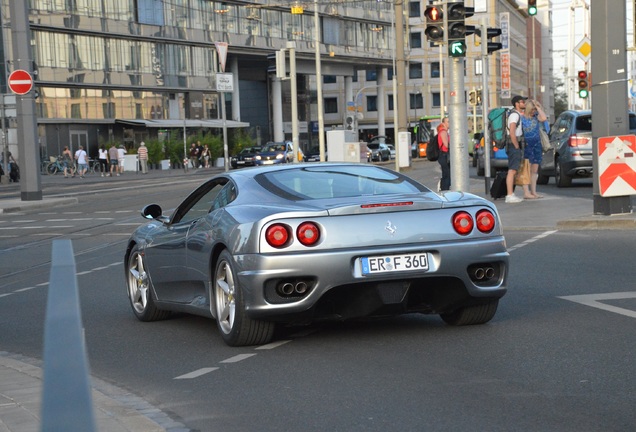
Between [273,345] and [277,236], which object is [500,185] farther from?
[277,236]

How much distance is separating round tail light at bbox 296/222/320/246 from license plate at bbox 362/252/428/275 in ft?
1.11

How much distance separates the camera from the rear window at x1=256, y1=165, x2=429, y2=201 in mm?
8453

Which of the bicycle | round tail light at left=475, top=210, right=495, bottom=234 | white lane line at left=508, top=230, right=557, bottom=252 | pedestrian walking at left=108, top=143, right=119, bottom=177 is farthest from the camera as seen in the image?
the bicycle

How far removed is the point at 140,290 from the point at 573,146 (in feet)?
62.3

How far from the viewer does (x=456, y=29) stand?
21094 mm

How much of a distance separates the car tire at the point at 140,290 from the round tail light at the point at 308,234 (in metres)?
2.44

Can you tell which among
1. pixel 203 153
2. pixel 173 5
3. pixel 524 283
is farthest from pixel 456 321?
pixel 173 5

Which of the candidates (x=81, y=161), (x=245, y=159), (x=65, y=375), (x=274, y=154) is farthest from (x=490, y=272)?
(x=245, y=159)

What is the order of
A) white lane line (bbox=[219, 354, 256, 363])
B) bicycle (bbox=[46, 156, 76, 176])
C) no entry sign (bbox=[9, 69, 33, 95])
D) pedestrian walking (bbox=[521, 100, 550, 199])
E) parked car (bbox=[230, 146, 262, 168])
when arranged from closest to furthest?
white lane line (bbox=[219, 354, 256, 363])
pedestrian walking (bbox=[521, 100, 550, 199])
no entry sign (bbox=[9, 69, 33, 95])
bicycle (bbox=[46, 156, 76, 176])
parked car (bbox=[230, 146, 262, 168])

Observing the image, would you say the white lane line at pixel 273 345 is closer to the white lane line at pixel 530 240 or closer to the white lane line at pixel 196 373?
the white lane line at pixel 196 373

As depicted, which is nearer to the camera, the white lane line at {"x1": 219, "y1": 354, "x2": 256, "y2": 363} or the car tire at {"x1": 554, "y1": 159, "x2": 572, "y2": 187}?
A: the white lane line at {"x1": 219, "y1": 354, "x2": 256, "y2": 363}

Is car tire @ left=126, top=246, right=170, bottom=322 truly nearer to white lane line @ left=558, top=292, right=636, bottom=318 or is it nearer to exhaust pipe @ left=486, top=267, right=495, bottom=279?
exhaust pipe @ left=486, top=267, right=495, bottom=279

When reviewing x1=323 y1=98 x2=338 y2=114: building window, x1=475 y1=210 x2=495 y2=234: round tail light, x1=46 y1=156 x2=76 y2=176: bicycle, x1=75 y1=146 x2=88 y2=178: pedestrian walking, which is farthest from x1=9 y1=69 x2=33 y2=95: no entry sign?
x1=323 y1=98 x2=338 y2=114: building window

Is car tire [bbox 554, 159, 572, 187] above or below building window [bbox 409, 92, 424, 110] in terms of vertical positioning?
below
